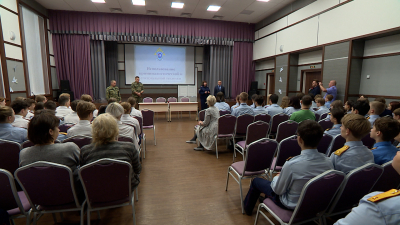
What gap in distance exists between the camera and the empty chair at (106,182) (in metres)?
1.57

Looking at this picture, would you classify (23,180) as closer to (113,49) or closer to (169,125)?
(169,125)

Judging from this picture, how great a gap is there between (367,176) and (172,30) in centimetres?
869

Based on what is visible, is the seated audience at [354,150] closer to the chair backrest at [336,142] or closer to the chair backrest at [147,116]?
the chair backrest at [336,142]

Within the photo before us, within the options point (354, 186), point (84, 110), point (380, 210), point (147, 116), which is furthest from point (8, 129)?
point (354, 186)

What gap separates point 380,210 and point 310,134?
832 mm

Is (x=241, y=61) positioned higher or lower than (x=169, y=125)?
higher

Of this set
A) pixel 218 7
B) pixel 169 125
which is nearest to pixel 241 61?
pixel 218 7

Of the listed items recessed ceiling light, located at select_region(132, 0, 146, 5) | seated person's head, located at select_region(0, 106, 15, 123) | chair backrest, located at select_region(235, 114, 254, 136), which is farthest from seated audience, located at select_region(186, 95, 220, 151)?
recessed ceiling light, located at select_region(132, 0, 146, 5)

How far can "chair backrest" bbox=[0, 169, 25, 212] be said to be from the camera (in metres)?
1.45

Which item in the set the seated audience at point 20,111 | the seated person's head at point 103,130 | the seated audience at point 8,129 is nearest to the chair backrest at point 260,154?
the seated person's head at point 103,130

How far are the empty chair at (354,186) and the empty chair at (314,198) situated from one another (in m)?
0.10

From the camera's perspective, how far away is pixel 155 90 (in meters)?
10.1

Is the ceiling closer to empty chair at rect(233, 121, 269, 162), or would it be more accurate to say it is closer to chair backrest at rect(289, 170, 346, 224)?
empty chair at rect(233, 121, 269, 162)

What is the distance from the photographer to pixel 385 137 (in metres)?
1.88
